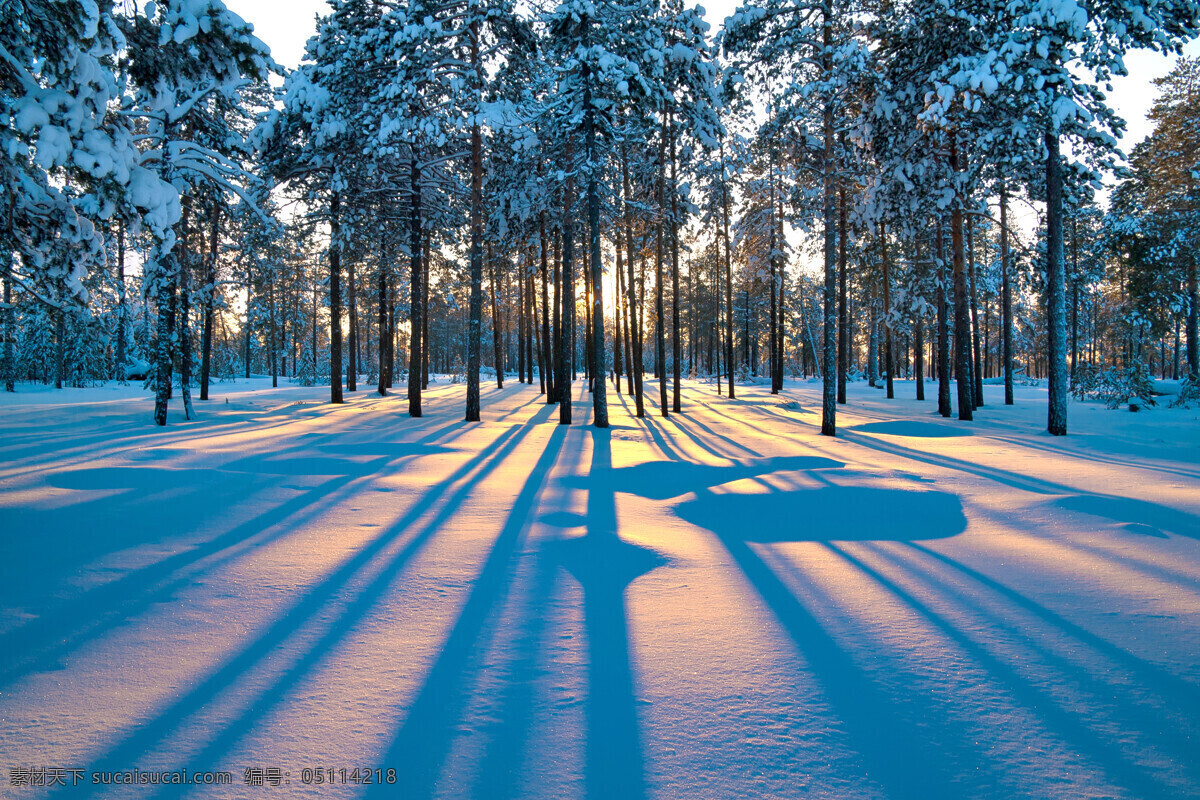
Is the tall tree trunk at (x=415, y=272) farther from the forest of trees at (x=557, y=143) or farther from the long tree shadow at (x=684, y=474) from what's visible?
the long tree shadow at (x=684, y=474)

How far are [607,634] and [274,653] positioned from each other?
74.3 inches

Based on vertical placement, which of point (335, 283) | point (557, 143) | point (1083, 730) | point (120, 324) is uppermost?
point (557, 143)

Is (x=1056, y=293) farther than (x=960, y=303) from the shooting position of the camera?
No

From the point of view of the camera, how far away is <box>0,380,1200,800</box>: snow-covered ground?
7.52 ft

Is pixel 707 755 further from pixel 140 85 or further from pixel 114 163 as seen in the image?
pixel 140 85

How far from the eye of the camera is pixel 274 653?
3172mm

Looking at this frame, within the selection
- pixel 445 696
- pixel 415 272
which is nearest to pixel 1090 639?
pixel 445 696

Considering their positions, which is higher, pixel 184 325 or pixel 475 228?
pixel 475 228

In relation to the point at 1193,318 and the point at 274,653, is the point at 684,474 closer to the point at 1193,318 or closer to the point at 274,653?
the point at 274,653

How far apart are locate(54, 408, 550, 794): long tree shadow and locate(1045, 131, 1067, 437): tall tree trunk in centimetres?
1430

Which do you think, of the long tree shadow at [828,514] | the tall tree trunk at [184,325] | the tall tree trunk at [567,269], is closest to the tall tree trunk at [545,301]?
the tall tree trunk at [567,269]

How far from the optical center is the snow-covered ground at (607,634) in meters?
2.29

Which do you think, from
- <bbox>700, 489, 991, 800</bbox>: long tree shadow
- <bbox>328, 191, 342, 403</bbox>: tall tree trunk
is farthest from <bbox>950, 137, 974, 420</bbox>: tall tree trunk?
<bbox>328, 191, 342, 403</bbox>: tall tree trunk

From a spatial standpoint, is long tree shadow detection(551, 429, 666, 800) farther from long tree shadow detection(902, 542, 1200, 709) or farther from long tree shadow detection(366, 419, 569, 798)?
long tree shadow detection(902, 542, 1200, 709)
